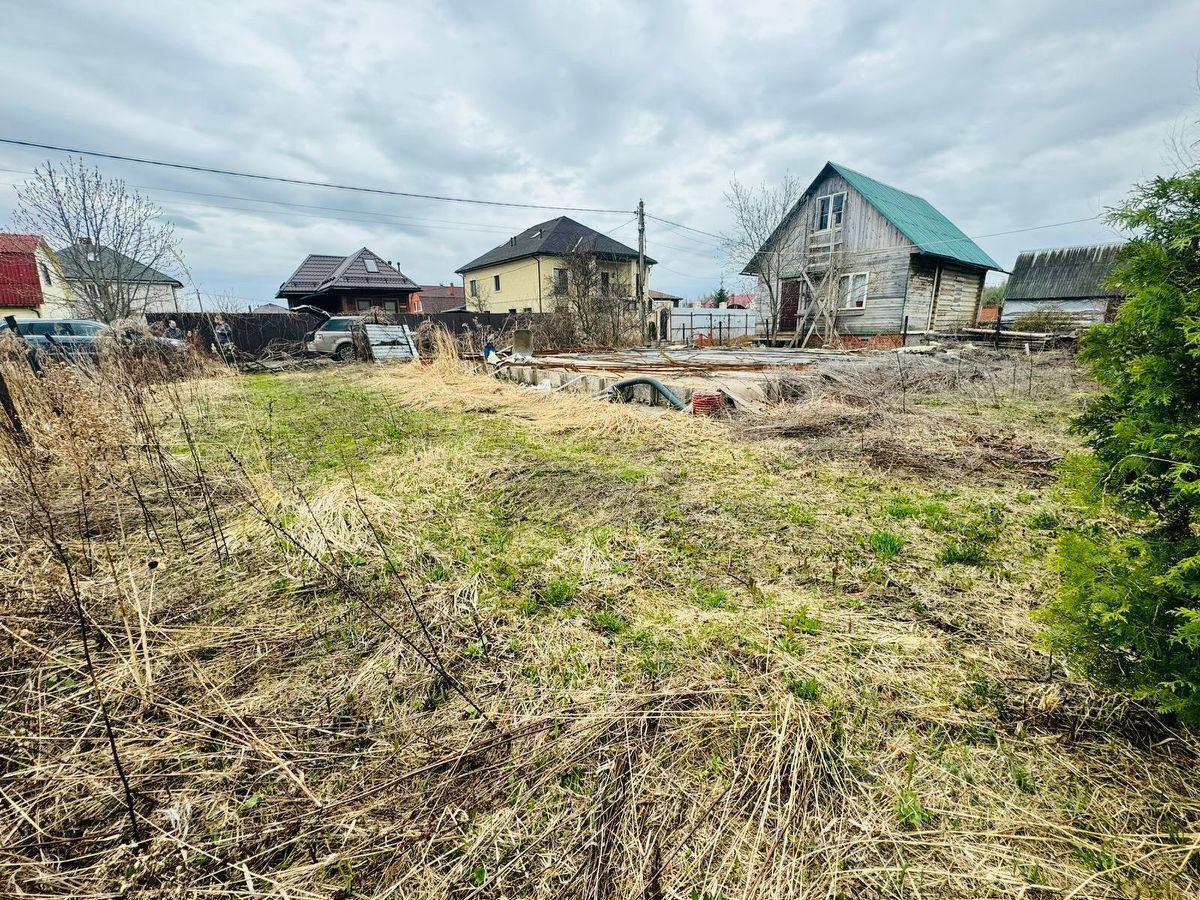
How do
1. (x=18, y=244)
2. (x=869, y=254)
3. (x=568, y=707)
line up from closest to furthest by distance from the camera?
(x=568, y=707) < (x=869, y=254) < (x=18, y=244)

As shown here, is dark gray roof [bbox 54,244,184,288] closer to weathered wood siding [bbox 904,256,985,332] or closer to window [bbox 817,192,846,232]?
window [bbox 817,192,846,232]

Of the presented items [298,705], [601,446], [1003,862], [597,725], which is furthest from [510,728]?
[601,446]

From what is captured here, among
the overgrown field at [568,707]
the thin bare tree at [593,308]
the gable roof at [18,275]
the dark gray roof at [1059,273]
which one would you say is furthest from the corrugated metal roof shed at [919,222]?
the gable roof at [18,275]

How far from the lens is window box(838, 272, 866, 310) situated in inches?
704

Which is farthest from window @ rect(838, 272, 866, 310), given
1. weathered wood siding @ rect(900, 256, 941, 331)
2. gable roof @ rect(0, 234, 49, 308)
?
gable roof @ rect(0, 234, 49, 308)

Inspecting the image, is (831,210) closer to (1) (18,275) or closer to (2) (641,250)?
(2) (641,250)

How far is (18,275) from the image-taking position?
932 inches

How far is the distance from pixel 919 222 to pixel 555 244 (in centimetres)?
1821

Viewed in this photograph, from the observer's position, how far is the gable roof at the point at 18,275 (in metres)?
23.1

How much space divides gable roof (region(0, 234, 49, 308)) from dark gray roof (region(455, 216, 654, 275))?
864 inches

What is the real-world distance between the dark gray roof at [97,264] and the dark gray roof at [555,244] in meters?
17.7

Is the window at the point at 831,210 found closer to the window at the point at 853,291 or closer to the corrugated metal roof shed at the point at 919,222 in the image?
the corrugated metal roof shed at the point at 919,222

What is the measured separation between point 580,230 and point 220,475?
1195 inches

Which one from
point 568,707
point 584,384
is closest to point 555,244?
point 584,384
